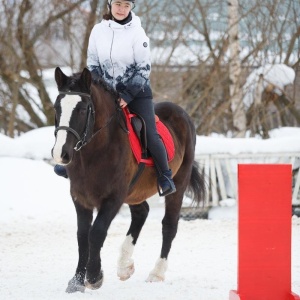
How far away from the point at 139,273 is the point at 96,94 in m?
2.17

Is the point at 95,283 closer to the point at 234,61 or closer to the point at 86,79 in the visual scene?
the point at 86,79

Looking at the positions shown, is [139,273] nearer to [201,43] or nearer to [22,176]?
[22,176]

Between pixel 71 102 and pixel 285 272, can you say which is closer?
pixel 285 272

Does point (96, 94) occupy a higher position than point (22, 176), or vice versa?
point (96, 94)

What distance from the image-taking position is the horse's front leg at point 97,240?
222 inches

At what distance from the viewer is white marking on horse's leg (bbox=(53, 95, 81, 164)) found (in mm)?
5109

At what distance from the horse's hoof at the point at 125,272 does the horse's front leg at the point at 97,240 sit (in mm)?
695

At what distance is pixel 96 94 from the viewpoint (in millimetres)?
5656

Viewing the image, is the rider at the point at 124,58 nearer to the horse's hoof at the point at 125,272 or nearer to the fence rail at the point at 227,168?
the horse's hoof at the point at 125,272

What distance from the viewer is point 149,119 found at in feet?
20.6

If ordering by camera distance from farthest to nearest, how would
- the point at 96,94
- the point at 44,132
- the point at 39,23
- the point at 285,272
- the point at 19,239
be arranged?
the point at 39,23
the point at 44,132
the point at 19,239
the point at 96,94
the point at 285,272

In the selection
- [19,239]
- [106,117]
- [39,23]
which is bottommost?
[19,239]

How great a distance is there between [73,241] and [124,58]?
4128 millimetres

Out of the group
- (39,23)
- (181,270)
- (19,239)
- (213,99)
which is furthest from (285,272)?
(213,99)
